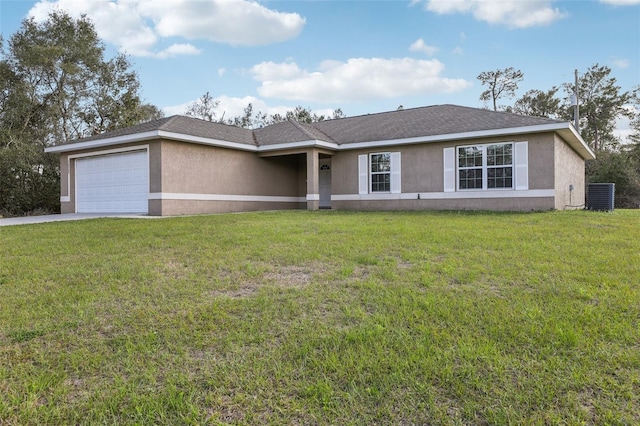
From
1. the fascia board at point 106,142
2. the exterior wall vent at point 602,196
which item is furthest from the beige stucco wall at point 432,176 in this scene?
the fascia board at point 106,142

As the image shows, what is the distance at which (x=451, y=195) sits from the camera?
547 inches

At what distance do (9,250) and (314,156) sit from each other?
33.1ft

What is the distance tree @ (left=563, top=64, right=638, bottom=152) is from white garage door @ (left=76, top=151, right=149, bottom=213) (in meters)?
31.1

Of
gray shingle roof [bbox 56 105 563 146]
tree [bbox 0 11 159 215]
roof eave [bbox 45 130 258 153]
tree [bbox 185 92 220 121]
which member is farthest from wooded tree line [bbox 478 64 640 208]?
tree [bbox 0 11 159 215]

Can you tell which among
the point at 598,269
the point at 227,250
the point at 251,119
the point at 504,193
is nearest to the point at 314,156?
the point at 504,193

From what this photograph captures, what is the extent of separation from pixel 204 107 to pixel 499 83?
2479 centimetres

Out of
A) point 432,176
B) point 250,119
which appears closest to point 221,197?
point 432,176

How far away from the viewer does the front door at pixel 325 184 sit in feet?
57.3

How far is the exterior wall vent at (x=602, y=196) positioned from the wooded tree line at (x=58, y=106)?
42.7ft

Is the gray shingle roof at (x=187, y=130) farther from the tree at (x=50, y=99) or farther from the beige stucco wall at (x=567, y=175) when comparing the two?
the beige stucco wall at (x=567, y=175)

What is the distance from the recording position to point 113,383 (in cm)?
274

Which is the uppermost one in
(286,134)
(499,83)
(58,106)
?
(499,83)

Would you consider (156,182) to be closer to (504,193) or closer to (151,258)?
(151,258)

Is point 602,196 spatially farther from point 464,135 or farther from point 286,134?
point 286,134
